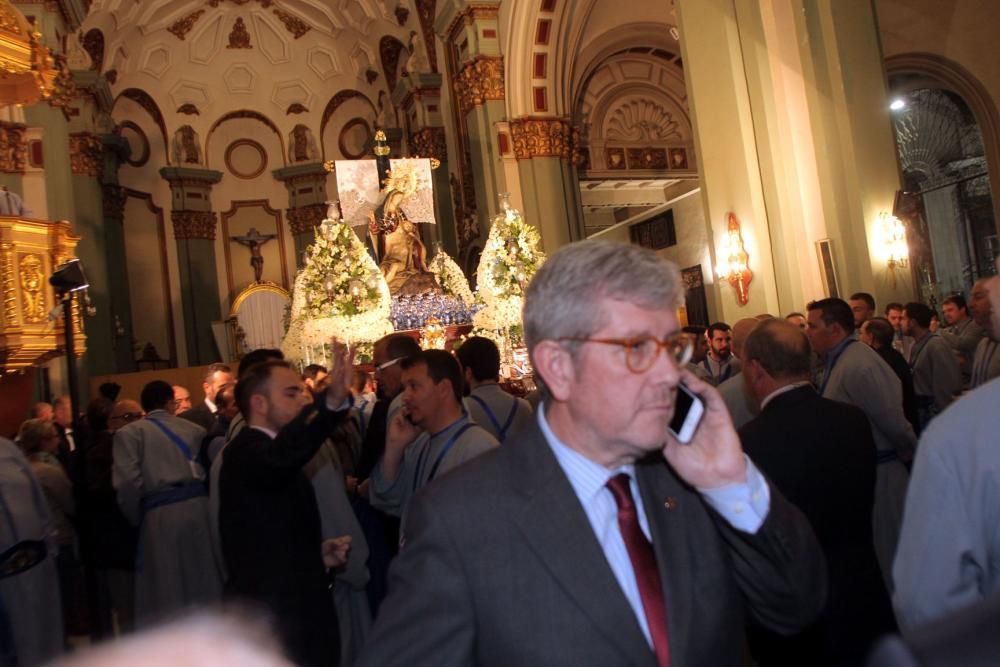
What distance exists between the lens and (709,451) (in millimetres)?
1840

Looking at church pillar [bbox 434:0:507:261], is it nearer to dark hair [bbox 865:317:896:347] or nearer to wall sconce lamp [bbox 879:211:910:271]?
wall sconce lamp [bbox 879:211:910:271]

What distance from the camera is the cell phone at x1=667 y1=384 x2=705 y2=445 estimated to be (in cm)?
184

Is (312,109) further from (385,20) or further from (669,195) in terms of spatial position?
(669,195)

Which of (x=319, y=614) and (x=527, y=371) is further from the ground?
(x=527, y=371)

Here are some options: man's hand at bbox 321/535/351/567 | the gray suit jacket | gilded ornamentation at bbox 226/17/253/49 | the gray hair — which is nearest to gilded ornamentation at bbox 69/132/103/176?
gilded ornamentation at bbox 226/17/253/49

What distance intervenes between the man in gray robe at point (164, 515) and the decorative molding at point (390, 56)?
1886 centimetres

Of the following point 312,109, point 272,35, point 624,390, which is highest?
point 272,35

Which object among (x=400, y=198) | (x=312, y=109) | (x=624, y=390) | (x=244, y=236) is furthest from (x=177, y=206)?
(x=624, y=390)

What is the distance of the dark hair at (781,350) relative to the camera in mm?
3346

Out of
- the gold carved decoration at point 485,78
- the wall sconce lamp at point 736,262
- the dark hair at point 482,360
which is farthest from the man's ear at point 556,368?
the gold carved decoration at point 485,78

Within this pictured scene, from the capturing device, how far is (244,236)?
2434 centimetres

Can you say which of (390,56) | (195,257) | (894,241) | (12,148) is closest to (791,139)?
(894,241)

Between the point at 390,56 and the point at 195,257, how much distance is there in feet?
23.1

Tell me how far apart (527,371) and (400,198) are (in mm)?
4886
